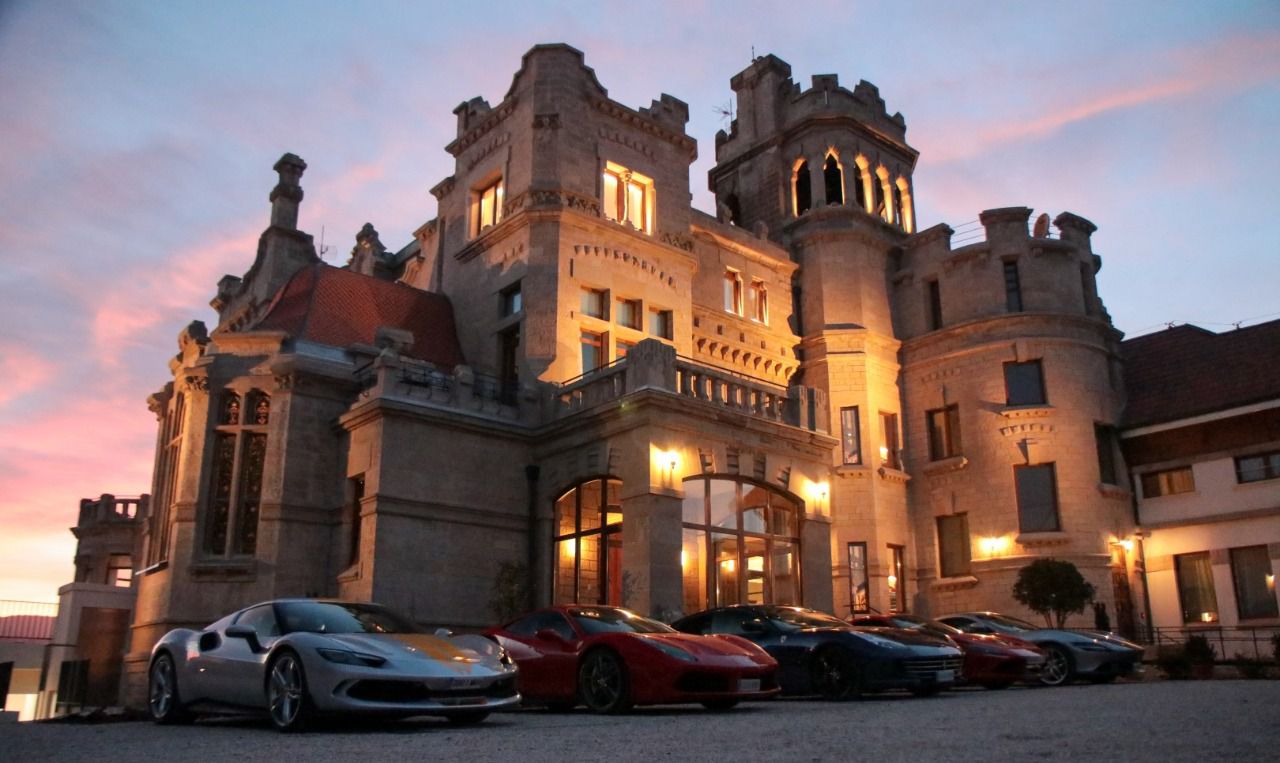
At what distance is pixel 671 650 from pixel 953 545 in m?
21.9

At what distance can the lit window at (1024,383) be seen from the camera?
30.9 m

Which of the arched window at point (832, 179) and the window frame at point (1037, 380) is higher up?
the arched window at point (832, 179)

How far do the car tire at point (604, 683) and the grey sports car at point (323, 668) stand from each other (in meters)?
1.68

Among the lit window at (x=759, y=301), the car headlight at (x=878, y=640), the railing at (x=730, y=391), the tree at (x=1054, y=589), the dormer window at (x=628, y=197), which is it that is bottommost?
the car headlight at (x=878, y=640)

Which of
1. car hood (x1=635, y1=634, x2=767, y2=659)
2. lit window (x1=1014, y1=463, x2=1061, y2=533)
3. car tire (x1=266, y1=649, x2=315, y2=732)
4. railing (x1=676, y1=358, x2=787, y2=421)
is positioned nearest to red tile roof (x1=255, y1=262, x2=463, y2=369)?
railing (x1=676, y1=358, x2=787, y2=421)

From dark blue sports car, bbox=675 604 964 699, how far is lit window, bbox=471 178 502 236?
16.5 meters

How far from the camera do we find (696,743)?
7.88m

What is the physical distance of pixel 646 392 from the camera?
68.7ft

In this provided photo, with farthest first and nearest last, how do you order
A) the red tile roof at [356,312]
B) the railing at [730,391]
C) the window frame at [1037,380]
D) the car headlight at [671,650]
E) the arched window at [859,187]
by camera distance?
1. the arched window at [859,187]
2. the window frame at [1037,380]
3. the red tile roof at [356,312]
4. the railing at [730,391]
5. the car headlight at [671,650]

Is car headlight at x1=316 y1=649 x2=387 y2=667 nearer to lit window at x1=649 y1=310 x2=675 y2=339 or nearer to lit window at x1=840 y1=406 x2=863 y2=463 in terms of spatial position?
lit window at x1=649 y1=310 x2=675 y2=339

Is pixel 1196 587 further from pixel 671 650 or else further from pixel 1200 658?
pixel 671 650

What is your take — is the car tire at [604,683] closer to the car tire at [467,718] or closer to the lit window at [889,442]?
the car tire at [467,718]

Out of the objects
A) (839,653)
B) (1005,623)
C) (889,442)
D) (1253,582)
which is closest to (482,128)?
(889,442)

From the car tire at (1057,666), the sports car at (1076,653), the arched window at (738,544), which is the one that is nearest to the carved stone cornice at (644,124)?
the arched window at (738,544)
